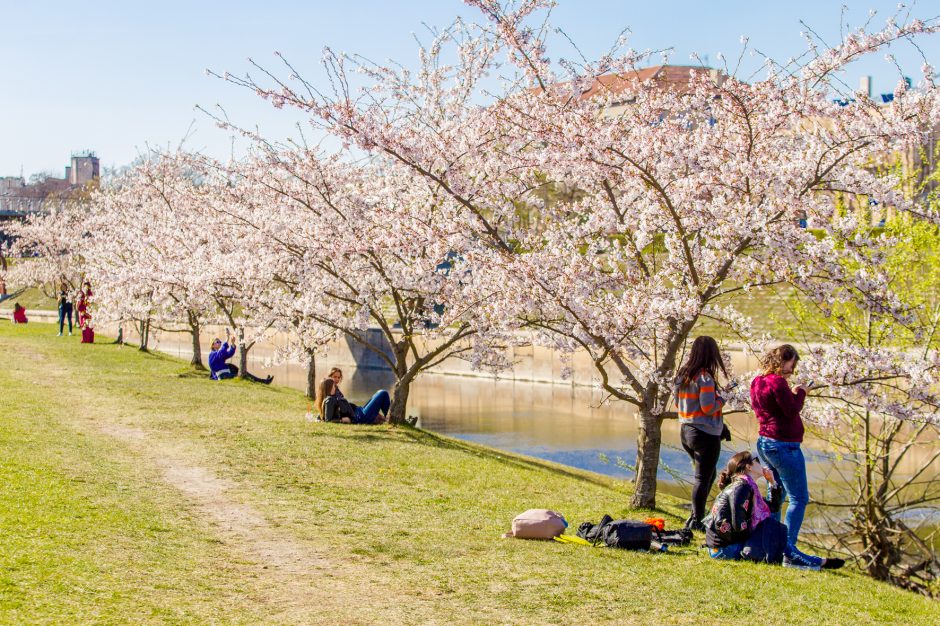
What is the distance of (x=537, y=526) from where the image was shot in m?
10.0

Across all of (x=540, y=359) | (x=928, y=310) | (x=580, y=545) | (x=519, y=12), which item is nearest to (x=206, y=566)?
(x=580, y=545)

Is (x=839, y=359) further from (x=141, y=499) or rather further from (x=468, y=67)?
(x=468, y=67)

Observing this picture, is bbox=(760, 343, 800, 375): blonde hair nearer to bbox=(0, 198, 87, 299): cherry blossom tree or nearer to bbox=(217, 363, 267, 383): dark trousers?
bbox=(217, 363, 267, 383): dark trousers

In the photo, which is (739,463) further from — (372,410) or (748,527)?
(372,410)

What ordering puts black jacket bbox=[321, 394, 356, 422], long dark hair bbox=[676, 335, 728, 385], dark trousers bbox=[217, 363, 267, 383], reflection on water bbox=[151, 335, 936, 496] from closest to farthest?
long dark hair bbox=[676, 335, 728, 385] < black jacket bbox=[321, 394, 356, 422] < reflection on water bbox=[151, 335, 936, 496] < dark trousers bbox=[217, 363, 267, 383]

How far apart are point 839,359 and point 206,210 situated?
15906mm

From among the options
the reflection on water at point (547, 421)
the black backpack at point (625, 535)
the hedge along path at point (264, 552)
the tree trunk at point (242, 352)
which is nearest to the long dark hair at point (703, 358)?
the black backpack at point (625, 535)

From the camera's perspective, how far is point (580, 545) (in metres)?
9.90

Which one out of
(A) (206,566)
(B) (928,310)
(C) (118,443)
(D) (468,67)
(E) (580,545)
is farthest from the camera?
(D) (468,67)

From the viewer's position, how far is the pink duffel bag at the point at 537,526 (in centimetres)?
1002

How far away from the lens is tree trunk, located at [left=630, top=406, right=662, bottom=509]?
Result: 1258cm

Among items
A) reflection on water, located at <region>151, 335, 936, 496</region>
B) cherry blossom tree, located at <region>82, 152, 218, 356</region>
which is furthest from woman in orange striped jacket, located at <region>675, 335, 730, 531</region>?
cherry blossom tree, located at <region>82, 152, 218, 356</region>

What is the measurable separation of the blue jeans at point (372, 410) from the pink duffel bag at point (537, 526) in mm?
9273

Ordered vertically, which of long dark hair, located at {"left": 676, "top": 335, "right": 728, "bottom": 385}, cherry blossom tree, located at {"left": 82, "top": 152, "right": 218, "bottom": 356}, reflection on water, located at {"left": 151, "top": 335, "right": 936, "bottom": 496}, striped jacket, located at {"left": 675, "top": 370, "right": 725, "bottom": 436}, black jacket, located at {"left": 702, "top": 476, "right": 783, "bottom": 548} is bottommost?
reflection on water, located at {"left": 151, "top": 335, "right": 936, "bottom": 496}
